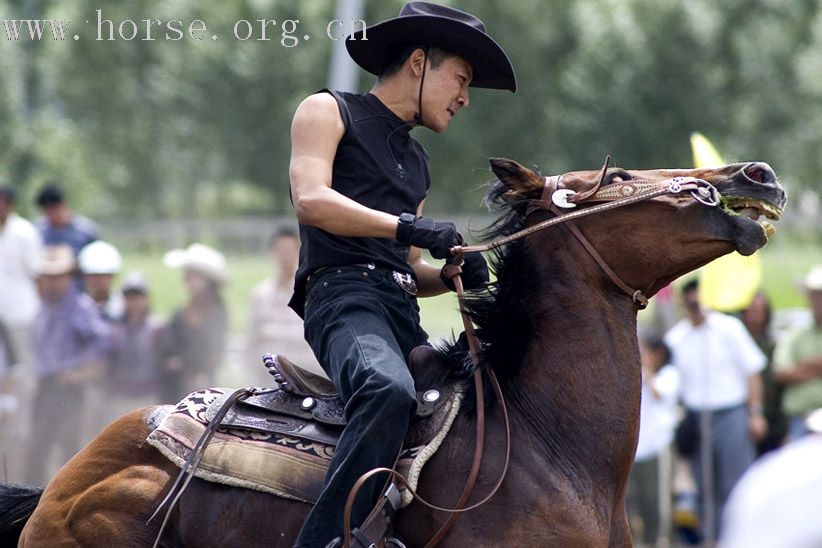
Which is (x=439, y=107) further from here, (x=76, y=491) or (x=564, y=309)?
(x=76, y=491)

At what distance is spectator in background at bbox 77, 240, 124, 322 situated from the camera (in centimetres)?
1047

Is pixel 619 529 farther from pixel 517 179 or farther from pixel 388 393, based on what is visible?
pixel 517 179

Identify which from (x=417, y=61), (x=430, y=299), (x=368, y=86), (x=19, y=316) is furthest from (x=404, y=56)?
(x=368, y=86)

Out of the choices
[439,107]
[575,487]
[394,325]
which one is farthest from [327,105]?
[575,487]

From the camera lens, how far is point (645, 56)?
3938 centimetres

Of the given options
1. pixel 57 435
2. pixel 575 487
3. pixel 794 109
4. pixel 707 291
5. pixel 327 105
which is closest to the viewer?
pixel 575 487

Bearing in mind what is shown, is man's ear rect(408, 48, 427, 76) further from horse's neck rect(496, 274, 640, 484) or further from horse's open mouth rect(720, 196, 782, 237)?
horse's open mouth rect(720, 196, 782, 237)

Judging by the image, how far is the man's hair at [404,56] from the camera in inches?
187

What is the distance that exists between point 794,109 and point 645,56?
479 centimetres

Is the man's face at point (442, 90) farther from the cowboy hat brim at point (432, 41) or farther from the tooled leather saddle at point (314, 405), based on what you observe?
the tooled leather saddle at point (314, 405)

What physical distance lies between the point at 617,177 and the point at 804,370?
17.9ft

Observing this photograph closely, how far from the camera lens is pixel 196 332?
35.2ft

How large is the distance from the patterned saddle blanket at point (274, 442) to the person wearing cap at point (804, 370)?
5594 millimetres

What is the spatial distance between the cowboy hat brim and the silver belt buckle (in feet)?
2.67
